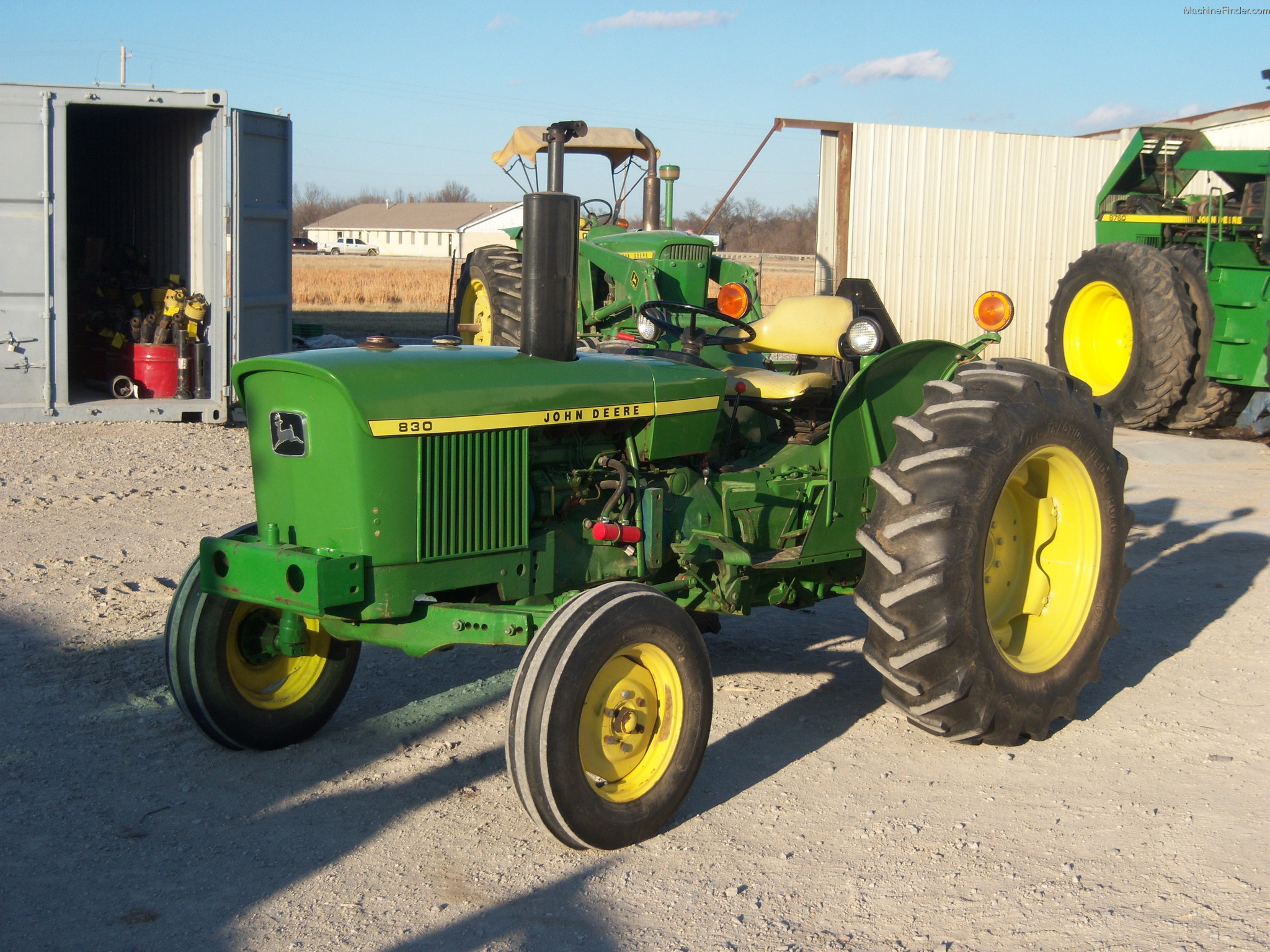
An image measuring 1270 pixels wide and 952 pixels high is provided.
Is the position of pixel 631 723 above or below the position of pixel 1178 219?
below

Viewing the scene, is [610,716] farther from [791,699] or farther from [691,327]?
[691,327]

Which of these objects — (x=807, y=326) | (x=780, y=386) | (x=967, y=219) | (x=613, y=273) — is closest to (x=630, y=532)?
(x=780, y=386)

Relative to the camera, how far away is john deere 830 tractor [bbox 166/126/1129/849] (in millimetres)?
3549

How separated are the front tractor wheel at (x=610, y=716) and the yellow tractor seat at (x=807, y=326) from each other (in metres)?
1.71

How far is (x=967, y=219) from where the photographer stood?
1545 cm

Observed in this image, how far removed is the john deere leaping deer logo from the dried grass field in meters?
18.2

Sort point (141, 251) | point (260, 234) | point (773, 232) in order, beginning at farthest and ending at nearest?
point (773, 232) < point (141, 251) < point (260, 234)

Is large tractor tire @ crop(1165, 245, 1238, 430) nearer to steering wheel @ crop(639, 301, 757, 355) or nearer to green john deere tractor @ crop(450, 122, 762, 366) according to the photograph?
green john deere tractor @ crop(450, 122, 762, 366)

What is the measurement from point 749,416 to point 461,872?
7.04ft

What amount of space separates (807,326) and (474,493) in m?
1.90

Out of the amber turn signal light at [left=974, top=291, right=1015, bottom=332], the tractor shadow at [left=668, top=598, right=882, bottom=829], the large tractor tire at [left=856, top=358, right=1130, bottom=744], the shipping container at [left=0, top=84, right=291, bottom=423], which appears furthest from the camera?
the shipping container at [left=0, top=84, right=291, bottom=423]

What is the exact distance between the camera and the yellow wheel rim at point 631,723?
3.55 m

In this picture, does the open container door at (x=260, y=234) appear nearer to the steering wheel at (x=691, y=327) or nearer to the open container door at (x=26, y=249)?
the open container door at (x=26, y=249)

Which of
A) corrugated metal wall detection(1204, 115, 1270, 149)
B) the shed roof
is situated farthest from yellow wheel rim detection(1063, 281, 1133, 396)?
the shed roof
